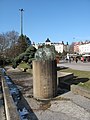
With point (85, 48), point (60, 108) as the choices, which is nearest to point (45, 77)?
point (60, 108)

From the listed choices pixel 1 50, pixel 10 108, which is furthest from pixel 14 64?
pixel 1 50

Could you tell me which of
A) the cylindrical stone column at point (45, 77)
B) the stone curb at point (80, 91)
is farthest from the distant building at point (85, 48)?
the cylindrical stone column at point (45, 77)

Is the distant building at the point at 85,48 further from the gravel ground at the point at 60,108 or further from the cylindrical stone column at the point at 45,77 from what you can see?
the gravel ground at the point at 60,108

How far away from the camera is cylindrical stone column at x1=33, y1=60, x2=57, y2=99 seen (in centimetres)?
980

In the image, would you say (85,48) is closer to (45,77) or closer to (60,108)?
(45,77)

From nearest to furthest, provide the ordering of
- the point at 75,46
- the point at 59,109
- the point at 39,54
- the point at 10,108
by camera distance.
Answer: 1. the point at 10,108
2. the point at 59,109
3. the point at 39,54
4. the point at 75,46

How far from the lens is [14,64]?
20.2 metres

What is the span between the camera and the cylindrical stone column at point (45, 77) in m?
9.80

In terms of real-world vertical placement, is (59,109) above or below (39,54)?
below

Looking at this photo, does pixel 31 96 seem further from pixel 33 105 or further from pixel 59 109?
pixel 59 109

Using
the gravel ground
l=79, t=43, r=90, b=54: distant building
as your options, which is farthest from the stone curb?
l=79, t=43, r=90, b=54: distant building

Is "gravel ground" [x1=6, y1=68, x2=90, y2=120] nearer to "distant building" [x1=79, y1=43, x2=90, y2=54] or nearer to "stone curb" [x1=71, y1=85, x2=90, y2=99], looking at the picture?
"stone curb" [x1=71, y1=85, x2=90, y2=99]

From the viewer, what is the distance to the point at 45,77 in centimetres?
981

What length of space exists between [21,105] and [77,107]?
6.81 ft
